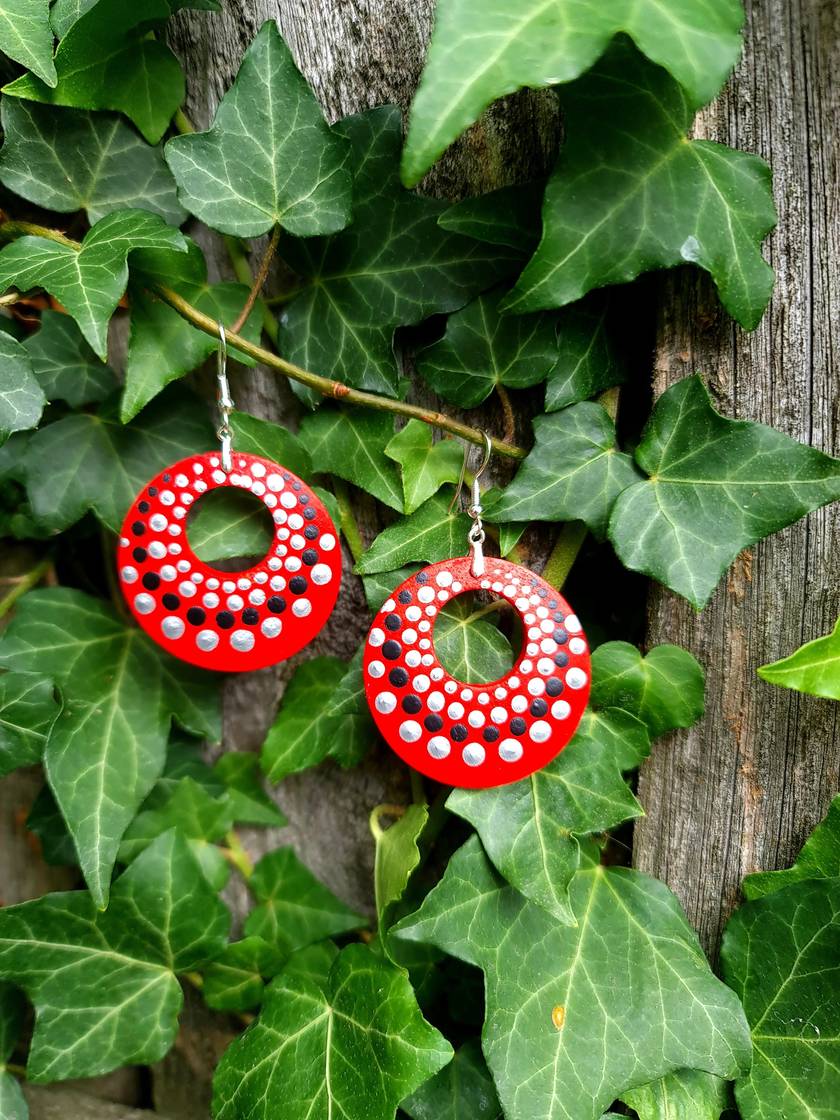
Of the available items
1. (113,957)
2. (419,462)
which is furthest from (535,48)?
(113,957)

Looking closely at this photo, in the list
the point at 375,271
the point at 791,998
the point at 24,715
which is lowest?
the point at 791,998

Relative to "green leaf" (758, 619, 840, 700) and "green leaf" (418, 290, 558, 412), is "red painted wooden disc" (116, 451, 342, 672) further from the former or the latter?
"green leaf" (758, 619, 840, 700)

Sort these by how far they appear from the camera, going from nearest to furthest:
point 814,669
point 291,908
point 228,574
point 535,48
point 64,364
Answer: point 535,48
point 814,669
point 228,574
point 64,364
point 291,908

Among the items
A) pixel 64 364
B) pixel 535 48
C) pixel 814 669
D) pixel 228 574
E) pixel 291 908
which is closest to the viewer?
pixel 535 48

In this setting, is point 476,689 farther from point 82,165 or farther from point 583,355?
point 82,165

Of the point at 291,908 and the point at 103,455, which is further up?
the point at 103,455

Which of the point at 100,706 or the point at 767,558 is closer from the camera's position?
the point at 767,558

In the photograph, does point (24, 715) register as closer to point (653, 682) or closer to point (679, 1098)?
point (653, 682)
